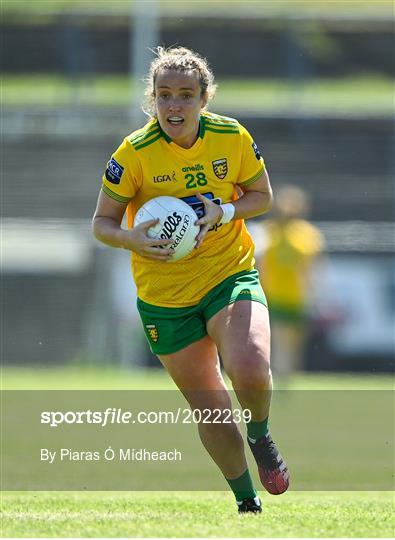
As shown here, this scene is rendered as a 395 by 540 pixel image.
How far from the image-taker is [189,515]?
587 cm

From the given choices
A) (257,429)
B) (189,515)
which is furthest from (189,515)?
(257,429)

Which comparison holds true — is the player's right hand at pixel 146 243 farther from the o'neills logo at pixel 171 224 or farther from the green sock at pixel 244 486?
the green sock at pixel 244 486

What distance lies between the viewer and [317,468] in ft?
27.7

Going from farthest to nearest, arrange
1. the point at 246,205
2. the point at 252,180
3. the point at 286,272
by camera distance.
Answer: the point at 286,272 → the point at 252,180 → the point at 246,205

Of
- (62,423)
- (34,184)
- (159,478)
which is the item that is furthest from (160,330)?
(34,184)

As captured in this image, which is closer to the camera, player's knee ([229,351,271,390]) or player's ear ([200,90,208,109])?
player's knee ([229,351,271,390])

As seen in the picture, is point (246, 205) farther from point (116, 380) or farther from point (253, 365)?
point (116, 380)

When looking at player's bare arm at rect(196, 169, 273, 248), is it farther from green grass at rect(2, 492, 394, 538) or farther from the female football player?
green grass at rect(2, 492, 394, 538)

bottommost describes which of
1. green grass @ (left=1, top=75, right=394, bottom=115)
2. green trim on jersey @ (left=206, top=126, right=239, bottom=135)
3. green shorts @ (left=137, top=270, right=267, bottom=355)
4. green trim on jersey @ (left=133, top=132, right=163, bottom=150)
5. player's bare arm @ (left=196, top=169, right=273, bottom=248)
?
green grass @ (left=1, top=75, right=394, bottom=115)

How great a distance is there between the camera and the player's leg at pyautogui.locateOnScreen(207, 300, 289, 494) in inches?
224

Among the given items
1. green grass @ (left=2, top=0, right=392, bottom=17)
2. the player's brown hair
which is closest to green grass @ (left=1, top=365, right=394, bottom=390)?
the player's brown hair

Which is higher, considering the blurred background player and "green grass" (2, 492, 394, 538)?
"green grass" (2, 492, 394, 538)

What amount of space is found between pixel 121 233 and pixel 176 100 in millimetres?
696

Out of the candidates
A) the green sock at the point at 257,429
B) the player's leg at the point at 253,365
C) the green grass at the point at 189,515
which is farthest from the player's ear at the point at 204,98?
the green grass at the point at 189,515
